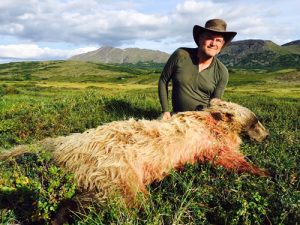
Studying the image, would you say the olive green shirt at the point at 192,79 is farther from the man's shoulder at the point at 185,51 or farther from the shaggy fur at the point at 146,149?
the shaggy fur at the point at 146,149

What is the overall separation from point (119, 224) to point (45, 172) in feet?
5.90

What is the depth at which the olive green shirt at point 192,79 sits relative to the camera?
913 centimetres

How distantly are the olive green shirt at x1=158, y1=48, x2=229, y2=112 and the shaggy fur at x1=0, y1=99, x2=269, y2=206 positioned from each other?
204cm

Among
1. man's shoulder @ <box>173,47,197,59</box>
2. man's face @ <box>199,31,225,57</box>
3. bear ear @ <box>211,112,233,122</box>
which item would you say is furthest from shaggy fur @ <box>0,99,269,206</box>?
man's shoulder @ <box>173,47,197,59</box>

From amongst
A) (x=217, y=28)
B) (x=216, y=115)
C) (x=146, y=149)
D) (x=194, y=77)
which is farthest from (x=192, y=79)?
(x=146, y=149)

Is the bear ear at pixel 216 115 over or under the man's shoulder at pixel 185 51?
under

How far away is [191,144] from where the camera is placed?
6113mm

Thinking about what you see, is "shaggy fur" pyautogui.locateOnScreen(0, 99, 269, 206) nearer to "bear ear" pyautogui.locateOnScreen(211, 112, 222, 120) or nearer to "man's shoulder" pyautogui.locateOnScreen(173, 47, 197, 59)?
"bear ear" pyautogui.locateOnScreen(211, 112, 222, 120)

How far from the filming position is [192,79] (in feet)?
30.1

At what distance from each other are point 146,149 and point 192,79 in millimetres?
4082

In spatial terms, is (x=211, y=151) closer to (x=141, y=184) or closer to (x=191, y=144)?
(x=191, y=144)

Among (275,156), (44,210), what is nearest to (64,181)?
(44,210)

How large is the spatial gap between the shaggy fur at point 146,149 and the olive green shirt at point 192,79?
2.04 meters

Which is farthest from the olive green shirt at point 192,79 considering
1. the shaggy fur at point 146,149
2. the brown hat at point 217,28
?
the shaggy fur at point 146,149
